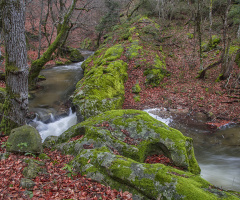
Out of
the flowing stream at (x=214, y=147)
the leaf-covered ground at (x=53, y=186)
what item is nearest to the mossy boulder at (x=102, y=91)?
the flowing stream at (x=214, y=147)

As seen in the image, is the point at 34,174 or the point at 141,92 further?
the point at 141,92

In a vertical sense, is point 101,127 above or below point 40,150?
above

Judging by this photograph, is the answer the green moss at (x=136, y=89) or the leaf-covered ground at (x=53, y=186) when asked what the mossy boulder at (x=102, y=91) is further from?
the leaf-covered ground at (x=53, y=186)

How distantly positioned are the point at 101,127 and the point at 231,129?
7028 millimetres

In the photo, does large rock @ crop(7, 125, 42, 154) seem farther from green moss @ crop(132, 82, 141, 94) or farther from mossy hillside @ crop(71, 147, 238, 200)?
green moss @ crop(132, 82, 141, 94)

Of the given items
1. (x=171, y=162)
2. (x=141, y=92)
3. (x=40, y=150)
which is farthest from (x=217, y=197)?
(x=141, y=92)

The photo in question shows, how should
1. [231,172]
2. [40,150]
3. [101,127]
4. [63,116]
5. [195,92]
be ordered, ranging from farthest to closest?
[195,92] → [63,116] → [231,172] → [101,127] → [40,150]

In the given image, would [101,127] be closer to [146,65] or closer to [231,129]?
[231,129]

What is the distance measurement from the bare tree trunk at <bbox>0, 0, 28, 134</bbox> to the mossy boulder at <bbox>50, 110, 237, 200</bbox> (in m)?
1.89

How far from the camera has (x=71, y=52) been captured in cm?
2402

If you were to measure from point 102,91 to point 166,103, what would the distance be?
4.39 meters

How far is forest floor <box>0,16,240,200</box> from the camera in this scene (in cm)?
344

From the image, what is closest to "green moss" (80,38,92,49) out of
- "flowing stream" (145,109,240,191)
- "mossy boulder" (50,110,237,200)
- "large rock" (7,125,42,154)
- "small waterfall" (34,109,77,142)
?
"small waterfall" (34,109,77,142)

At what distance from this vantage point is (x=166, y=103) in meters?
11.3
